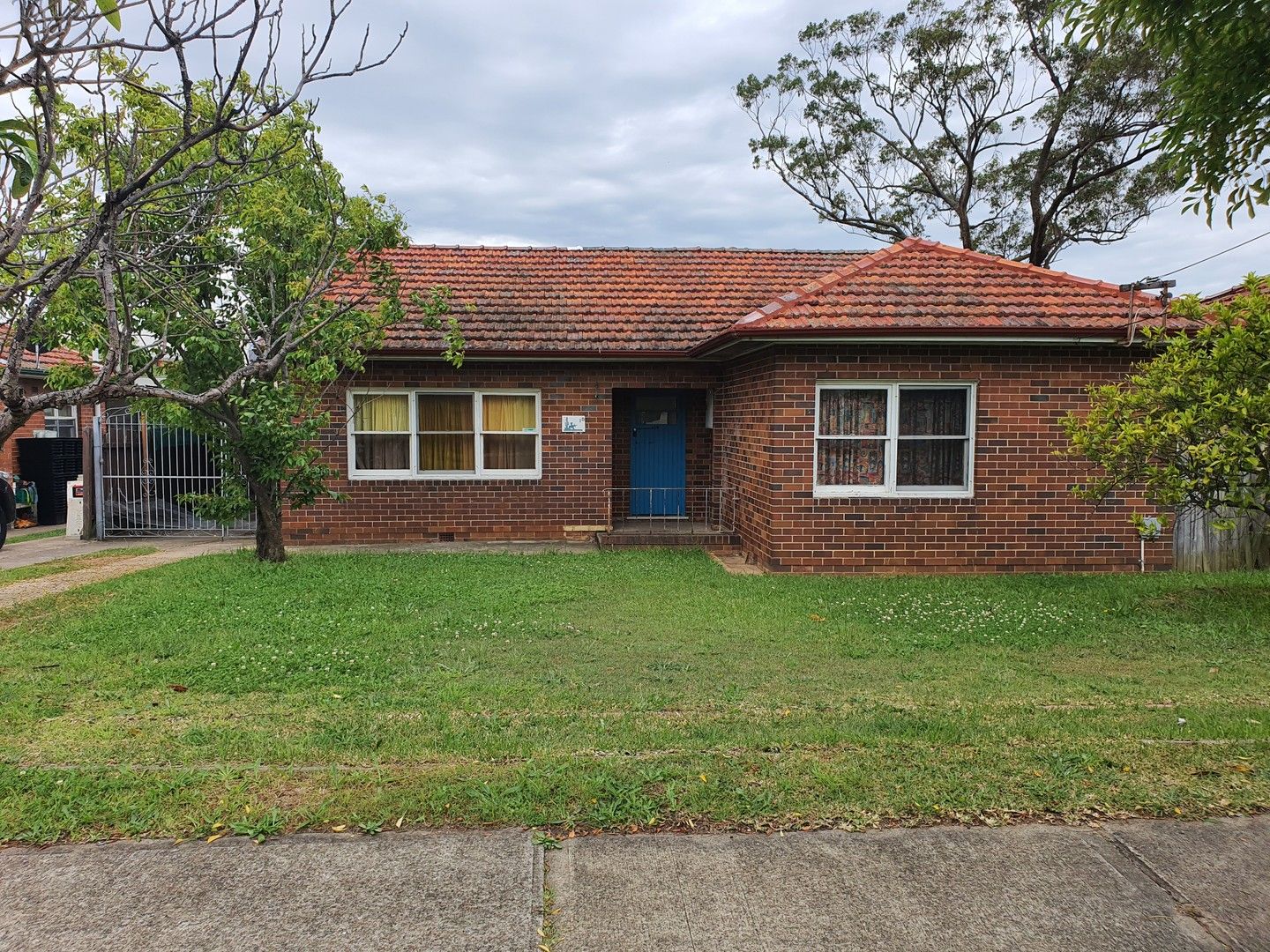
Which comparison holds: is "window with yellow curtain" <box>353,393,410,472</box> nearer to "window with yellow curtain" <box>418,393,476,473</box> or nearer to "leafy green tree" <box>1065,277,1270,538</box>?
"window with yellow curtain" <box>418,393,476,473</box>

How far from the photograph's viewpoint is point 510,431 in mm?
12695

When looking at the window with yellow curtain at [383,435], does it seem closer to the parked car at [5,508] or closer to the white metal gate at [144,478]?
the white metal gate at [144,478]

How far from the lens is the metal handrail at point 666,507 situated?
13141 mm

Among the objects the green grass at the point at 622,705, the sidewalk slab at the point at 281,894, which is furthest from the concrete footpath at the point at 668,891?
the green grass at the point at 622,705

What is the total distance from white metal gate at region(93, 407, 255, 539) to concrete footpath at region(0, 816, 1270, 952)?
11.1m

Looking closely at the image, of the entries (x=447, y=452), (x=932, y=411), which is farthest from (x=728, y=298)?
(x=447, y=452)

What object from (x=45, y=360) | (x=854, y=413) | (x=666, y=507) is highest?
(x=45, y=360)

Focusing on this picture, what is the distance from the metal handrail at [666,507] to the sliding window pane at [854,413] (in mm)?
2911

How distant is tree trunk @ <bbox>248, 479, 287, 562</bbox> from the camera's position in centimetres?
1033

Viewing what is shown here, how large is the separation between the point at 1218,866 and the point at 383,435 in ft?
36.2

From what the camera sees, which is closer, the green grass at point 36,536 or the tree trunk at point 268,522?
the tree trunk at point 268,522

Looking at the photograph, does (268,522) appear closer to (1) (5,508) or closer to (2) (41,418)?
(1) (5,508)

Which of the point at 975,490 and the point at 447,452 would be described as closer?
the point at 975,490

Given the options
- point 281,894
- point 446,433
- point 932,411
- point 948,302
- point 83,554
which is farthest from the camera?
point 446,433
